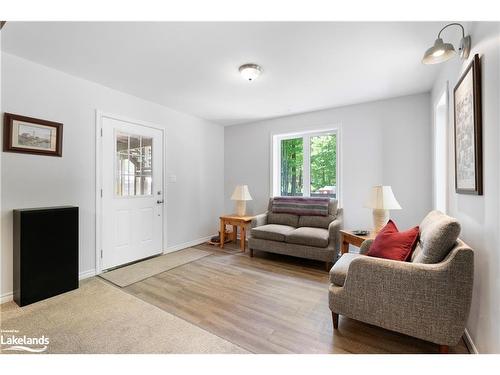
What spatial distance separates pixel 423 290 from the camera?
142cm

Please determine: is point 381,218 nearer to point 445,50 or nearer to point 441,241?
point 441,241

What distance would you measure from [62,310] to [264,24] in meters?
2.93

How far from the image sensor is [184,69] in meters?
2.49

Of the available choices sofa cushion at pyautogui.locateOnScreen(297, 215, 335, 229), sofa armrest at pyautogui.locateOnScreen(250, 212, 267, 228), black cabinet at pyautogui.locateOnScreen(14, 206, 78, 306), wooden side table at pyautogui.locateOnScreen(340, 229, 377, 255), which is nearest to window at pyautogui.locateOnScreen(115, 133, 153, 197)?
black cabinet at pyautogui.locateOnScreen(14, 206, 78, 306)

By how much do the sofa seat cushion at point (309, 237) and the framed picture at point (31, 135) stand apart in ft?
9.61

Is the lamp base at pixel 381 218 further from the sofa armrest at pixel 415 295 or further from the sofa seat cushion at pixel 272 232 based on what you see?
the sofa armrest at pixel 415 295

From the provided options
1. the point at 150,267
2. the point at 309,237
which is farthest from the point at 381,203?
the point at 150,267

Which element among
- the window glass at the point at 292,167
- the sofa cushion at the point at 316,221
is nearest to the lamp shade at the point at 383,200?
the sofa cushion at the point at 316,221

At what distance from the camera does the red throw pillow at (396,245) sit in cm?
172

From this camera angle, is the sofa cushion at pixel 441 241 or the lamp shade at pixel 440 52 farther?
the lamp shade at pixel 440 52

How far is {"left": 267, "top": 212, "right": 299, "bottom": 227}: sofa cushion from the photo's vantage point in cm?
375

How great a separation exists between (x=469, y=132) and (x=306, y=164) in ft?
8.43

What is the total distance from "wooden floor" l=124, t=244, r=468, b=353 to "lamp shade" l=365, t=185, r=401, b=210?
105cm
